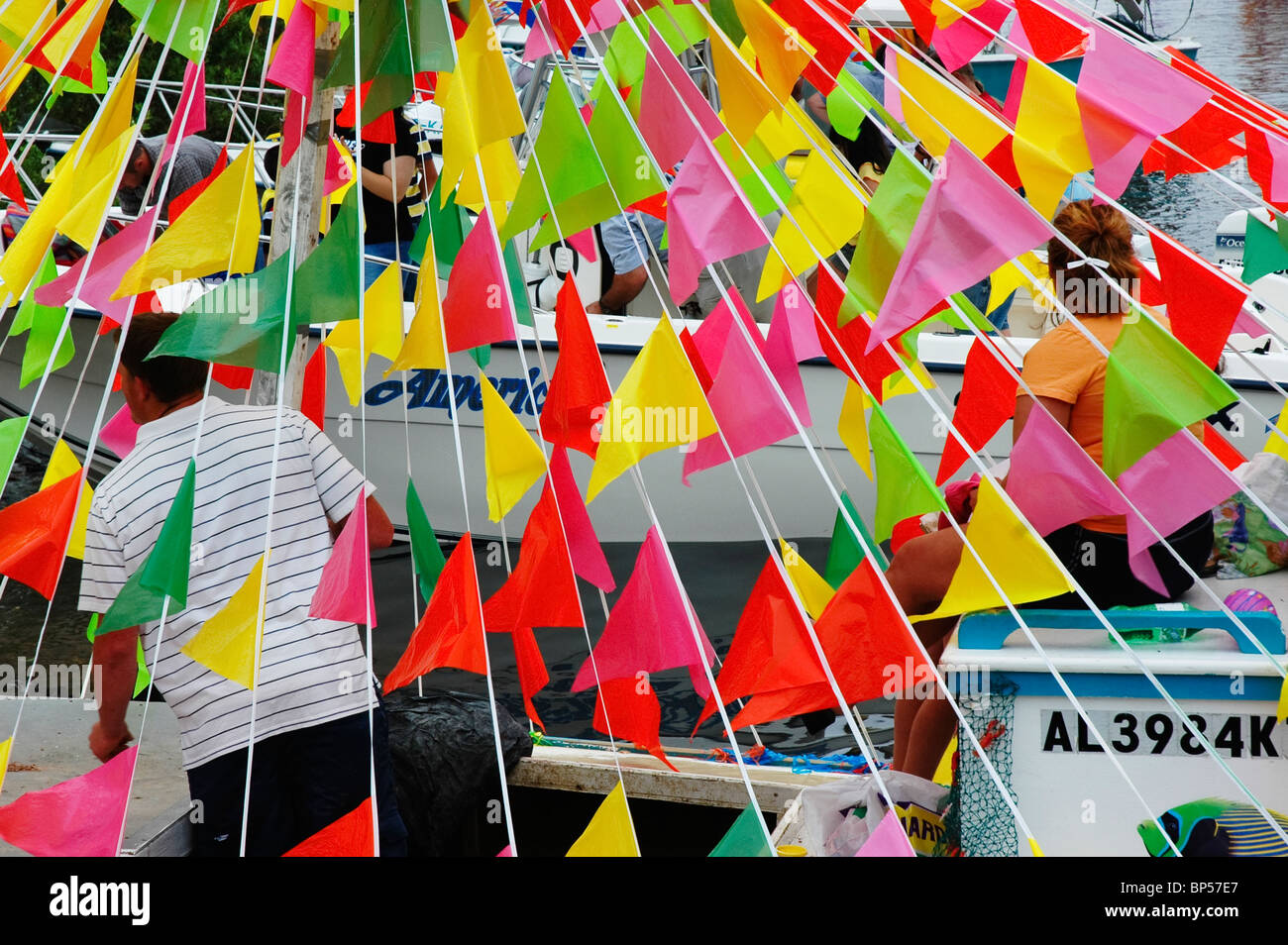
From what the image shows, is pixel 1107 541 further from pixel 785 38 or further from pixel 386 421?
pixel 386 421

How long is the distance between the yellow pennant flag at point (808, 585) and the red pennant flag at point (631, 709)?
355 mm

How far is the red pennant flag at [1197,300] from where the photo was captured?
1.82 m

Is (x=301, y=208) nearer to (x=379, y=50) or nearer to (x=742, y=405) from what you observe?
(x=379, y=50)

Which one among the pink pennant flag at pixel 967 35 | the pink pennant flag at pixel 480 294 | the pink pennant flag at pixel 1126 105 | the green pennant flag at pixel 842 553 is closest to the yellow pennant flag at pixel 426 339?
the pink pennant flag at pixel 480 294

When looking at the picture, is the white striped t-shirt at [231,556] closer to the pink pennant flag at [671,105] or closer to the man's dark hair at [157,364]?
the man's dark hair at [157,364]

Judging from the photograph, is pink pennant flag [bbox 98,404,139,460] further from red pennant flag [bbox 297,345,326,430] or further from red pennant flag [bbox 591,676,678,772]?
red pennant flag [bbox 591,676,678,772]

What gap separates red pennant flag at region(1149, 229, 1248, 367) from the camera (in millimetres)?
1816

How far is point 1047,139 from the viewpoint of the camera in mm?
1875

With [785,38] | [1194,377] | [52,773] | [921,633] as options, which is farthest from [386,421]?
[1194,377]

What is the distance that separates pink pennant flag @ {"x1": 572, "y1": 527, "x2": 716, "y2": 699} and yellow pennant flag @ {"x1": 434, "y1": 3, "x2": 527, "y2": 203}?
676 millimetres
